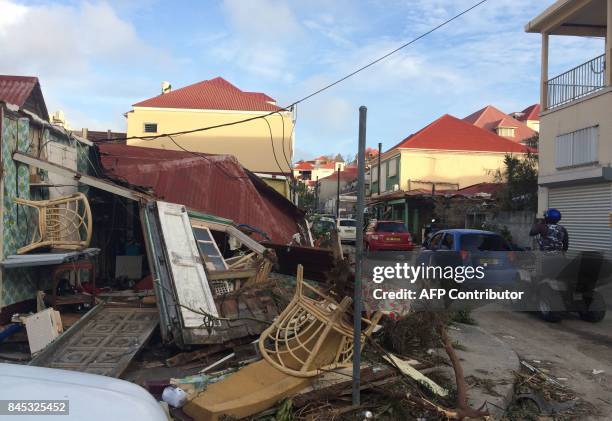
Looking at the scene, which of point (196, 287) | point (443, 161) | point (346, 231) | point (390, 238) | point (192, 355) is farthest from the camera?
point (443, 161)

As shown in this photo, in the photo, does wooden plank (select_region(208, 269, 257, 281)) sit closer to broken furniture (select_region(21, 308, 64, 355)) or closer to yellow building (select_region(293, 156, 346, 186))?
broken furniture (select_region(21, 308, 64, 355))

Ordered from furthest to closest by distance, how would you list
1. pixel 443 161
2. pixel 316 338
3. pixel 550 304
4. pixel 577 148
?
pixel 443 161
pixel 577 148
pixel 550 304
pixel 316 338

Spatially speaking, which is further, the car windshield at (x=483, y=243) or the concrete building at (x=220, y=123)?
the concrete building at (x=220, y=123)

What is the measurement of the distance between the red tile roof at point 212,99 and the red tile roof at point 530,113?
1356 inches

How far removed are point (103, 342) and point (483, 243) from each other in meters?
7.49

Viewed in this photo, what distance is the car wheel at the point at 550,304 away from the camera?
8898mm

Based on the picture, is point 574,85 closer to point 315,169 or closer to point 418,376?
point 418,376

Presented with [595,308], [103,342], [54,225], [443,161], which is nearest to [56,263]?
[54,225]

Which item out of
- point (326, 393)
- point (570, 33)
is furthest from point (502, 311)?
point (570, 33)

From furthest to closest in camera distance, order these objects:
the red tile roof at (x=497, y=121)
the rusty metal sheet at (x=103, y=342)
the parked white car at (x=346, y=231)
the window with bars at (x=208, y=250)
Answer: the red tile roof at (x=497, y=121) → the parked white car at (x=346, y=231) → the window with bars at (x=208, y=250) → the rusty metal sheet at (x=103, y=342)

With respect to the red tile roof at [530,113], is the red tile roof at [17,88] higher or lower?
lower

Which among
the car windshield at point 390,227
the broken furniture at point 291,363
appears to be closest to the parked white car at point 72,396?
the broken furniture at point 291,363

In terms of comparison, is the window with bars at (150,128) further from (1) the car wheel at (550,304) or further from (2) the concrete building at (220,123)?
(1) the car wheel at (550,304)

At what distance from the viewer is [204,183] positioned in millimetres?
12812
